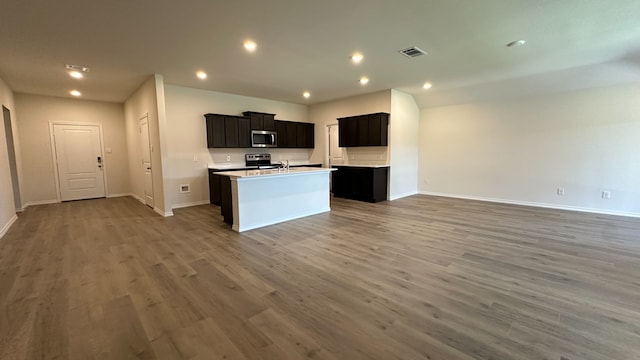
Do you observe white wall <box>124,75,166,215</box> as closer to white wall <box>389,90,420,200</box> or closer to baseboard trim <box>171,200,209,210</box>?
baseboard trim <box>171,200,209,210</box>

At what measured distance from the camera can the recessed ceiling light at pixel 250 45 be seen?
11.6 ft

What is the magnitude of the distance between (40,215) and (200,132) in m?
3.46

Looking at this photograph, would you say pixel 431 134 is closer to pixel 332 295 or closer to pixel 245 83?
pixel 245 83

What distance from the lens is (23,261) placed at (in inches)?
123

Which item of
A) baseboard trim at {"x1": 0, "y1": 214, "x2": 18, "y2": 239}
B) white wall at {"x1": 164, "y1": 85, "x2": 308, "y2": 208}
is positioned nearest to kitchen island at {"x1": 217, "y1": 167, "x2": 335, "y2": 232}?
white wall at {"x1": 164, "y1": 85, "x2": 308, "y2": 208}

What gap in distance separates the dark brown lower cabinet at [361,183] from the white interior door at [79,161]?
21.0 feet

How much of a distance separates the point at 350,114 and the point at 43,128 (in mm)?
7546

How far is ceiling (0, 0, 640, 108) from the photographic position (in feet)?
8.95

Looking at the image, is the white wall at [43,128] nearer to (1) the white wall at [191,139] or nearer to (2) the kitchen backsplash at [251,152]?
(1) the white wall at [191,139]

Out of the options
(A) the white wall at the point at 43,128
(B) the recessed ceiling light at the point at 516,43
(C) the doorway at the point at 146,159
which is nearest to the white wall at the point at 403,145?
(B) the recessed ceiling light at the point at 516,43

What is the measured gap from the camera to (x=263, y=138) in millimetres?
7250

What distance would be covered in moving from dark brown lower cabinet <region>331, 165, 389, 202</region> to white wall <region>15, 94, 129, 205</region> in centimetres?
637

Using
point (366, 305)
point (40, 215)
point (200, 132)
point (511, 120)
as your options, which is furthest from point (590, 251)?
point (40, 215)

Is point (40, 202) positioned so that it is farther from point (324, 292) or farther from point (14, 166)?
point (324, 292)
